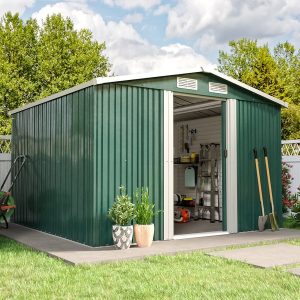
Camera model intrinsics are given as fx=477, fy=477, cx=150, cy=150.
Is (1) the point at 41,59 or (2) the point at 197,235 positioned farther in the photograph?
(1) the point at 41,59

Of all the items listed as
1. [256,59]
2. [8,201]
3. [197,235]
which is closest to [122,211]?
[197,235]

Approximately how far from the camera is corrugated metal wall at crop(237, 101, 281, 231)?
26.3 ft

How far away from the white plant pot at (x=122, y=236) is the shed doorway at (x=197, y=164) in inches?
111

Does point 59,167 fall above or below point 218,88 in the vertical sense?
below

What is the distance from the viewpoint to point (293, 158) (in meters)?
11.2

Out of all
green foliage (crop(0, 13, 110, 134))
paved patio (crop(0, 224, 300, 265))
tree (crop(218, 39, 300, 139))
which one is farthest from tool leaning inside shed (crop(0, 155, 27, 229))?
tree (crop(218, 39, 300, 139))

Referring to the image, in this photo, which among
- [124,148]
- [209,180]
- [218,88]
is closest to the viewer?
[124,148]

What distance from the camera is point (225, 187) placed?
7.88 meters

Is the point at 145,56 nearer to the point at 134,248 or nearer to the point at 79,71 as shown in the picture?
the point at 79,71

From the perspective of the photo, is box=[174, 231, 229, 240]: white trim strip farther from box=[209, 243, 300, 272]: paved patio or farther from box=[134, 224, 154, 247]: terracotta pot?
box=[209, 243, 300, 272]: paved patio

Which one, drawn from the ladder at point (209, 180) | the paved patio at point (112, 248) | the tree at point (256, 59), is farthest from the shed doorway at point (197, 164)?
the tree at point (256, 59)

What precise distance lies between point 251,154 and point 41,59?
14.7 m

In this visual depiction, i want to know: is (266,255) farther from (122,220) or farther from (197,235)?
(122,220)

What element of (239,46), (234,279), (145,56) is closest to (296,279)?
(234,279)
